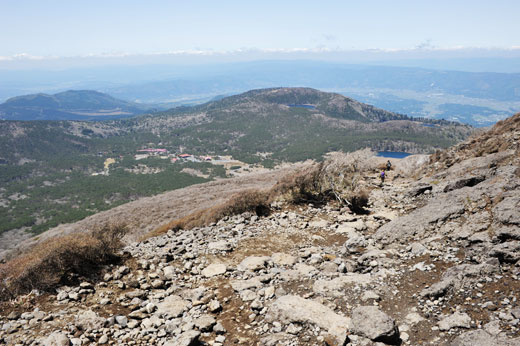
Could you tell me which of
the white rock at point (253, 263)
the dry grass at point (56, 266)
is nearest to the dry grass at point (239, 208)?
the white rock at point (253, 263)

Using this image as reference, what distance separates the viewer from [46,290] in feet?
28.5

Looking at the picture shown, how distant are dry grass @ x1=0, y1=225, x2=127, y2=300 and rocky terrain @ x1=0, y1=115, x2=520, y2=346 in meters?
0.53

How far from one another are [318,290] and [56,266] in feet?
28.5

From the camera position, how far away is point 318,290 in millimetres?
7934

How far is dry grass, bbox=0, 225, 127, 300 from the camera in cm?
866

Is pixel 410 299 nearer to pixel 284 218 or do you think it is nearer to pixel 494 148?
pixel 284 218

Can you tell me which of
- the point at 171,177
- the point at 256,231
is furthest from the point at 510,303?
the point at 171,177

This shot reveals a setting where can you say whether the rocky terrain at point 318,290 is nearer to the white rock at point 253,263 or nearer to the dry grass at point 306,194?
the white rock at point 253,263

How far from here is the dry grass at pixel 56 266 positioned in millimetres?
8663

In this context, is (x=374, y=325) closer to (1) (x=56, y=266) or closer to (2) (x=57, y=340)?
(2) (x=57, y=340)

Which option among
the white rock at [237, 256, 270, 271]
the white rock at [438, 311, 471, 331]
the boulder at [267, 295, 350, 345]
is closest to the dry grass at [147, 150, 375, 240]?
the white rock at [237, 256, 270, 271]

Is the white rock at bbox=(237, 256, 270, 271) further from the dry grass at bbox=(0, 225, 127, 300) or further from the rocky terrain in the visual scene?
the dry grass at bbox=(0, 225, 127, 300)

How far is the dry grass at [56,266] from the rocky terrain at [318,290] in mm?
528

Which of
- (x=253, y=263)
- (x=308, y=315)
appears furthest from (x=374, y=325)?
(x=253, y=263)
